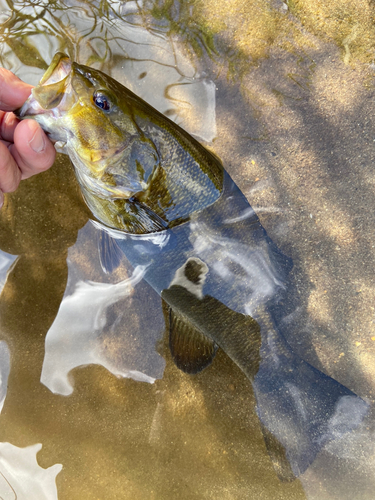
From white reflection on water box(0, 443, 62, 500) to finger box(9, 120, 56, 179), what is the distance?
6.61 feet

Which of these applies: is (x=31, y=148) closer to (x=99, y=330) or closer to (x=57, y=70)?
(x=57, y=70)

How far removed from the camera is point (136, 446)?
97.3 inches

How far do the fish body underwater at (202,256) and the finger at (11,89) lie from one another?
0.42m

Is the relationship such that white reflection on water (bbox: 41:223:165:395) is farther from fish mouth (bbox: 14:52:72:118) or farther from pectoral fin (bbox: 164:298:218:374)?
fish mouth (bbox: 14:52:72:118)

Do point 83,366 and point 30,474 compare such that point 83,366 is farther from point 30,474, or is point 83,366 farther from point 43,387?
point 30,474

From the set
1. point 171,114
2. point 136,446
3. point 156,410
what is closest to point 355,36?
point 171,114

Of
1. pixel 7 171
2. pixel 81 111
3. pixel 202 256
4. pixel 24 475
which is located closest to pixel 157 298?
pixel 202 256

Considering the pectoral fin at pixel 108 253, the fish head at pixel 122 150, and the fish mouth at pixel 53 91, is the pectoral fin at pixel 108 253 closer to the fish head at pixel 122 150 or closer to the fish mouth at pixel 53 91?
the fish head at pixel 122 150

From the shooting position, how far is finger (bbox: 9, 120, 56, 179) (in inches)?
63.7

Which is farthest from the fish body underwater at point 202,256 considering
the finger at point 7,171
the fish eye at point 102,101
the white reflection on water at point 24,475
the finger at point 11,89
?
the white reflection on water at point 24,475

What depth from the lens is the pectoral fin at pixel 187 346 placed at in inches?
95.4

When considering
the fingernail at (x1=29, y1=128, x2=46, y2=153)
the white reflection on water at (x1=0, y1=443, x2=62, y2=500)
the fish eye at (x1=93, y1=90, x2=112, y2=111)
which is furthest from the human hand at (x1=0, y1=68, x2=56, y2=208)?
the white reflection on water at (x1=0, y1=443, x2=62, y2=500)

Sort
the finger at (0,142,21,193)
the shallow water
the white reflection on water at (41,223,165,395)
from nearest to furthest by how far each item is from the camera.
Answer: the finger at (0,142,21,193) → the shallow water → the white reflection on water at (41,223,165,395)

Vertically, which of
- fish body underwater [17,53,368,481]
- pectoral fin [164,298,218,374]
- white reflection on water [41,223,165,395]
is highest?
fish body underwater [17,53,368,481]
